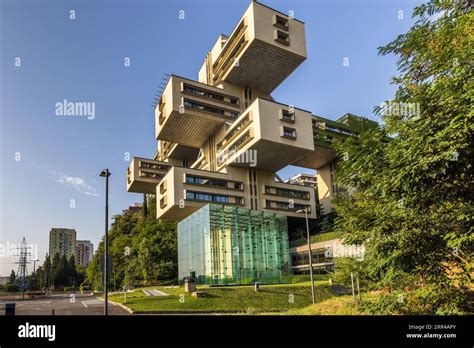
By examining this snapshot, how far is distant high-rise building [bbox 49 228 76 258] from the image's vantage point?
125 m

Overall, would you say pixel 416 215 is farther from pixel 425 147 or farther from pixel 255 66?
pixel 255 66

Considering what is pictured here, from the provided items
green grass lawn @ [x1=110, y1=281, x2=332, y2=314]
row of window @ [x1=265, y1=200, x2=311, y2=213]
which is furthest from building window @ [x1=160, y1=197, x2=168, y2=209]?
green grass lawn @ [x1=110, y1=281, x2=332, y2=314]

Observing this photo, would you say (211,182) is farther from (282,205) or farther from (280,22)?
(280,22)

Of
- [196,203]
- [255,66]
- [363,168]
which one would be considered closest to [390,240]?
[363,168]

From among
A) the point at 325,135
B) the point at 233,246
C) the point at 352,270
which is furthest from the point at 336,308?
the point at 325,135

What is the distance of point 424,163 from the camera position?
30.7 ft

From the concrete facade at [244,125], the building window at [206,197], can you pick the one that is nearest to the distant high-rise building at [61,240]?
the concrete facade at [244,125]

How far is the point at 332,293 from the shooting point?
1324 inches

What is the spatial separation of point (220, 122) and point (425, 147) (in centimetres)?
5812

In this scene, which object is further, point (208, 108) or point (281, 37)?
point (208, 108)

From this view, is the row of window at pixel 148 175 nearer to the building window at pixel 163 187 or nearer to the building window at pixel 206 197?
the building window at pixel 163 187

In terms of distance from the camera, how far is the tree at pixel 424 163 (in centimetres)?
936

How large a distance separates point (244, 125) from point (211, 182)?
11357 mm

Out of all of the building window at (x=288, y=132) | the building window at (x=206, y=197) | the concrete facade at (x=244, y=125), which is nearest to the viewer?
the building window at (x=288, y=132)
